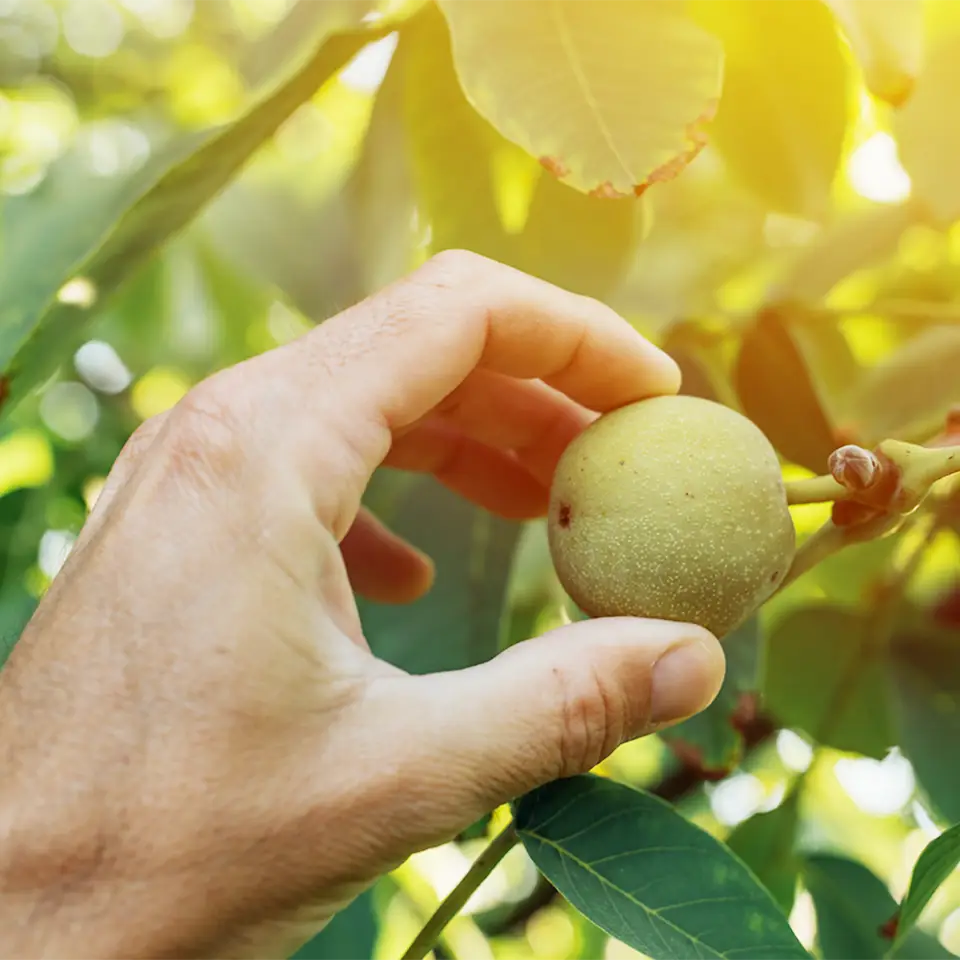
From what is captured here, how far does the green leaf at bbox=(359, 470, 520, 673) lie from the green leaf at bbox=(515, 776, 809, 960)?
206 mm

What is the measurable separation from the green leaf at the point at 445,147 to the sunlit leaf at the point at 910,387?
0.79 feet

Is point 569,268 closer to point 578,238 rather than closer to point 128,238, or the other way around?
point 578,238

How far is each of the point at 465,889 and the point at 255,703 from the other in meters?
0.13

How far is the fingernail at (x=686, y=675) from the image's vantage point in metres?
0.44

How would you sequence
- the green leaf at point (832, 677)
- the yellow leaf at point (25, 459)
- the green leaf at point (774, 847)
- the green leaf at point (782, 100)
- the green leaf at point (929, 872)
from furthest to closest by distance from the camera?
1. the yellow leaf at point (25, 459)
2. the green leaf at point (832, 677)
3. the green leaf at point (774, 847)
4. the green leaf at point (782, 100)
5. the green leaf at point (929, 872)

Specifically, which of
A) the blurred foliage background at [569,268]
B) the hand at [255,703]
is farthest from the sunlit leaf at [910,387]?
the hand at [255,703]

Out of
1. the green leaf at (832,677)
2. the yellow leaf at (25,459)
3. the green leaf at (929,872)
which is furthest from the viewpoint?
the yellow leaf at (25,459)

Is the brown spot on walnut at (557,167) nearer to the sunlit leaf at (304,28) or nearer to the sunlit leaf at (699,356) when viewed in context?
the sunlit leaf at (304,28)

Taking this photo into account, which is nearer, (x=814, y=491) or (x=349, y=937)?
(x=814, y=491)

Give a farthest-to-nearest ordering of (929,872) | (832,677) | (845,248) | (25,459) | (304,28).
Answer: (25,459) < (832,677) < (845,248) < (304,28) < (929,872)

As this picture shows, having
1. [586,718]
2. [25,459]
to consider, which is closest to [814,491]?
[586,718]

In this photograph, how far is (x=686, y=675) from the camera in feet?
1.45

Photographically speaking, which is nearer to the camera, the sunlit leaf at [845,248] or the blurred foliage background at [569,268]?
the blurred foliage background at [569,268]

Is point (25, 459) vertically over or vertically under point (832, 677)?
over
